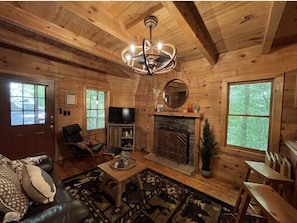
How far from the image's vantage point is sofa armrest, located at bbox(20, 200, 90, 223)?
0.92 m

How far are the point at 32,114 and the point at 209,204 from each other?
372 centimetres

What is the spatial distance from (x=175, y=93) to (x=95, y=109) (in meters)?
2.36

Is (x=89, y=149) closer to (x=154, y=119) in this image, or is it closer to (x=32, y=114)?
(x=32, y=114)

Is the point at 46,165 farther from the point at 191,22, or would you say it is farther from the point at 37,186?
the point at 191,22

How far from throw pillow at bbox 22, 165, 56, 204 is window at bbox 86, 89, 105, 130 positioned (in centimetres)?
284

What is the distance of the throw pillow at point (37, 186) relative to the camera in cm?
116

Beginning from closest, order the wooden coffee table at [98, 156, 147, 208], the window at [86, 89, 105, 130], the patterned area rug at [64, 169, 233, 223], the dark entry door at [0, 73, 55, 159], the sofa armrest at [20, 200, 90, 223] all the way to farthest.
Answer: the sofa armrest at [20, 200, 90, 223] → the patterned area rug at [64, 169, 233, 223] → the wooden coffee table at [98, 156, 147, 208] → the dark entry door at [0, 73, 55, 159] → the window at [86, 89, 105, 130]

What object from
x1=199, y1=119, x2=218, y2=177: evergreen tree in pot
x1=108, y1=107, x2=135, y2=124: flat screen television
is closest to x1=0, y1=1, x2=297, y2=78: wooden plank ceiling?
x1=199, y1=119, x2=218, y2=177: evergreen tree in pot

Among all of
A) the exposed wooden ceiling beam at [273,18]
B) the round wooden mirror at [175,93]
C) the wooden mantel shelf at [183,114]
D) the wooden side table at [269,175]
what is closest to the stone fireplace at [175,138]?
the wooden mantel shelf at [183,114]

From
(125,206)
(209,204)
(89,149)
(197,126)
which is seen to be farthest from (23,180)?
(197,126)

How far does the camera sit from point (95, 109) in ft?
13.7

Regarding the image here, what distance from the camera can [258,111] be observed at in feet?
8.00

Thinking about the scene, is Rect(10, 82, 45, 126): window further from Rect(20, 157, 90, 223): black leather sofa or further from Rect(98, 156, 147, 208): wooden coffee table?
Rect(20, 157, 90, 223): black leather sofa

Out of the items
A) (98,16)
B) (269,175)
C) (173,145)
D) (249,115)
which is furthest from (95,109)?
(269,175)
